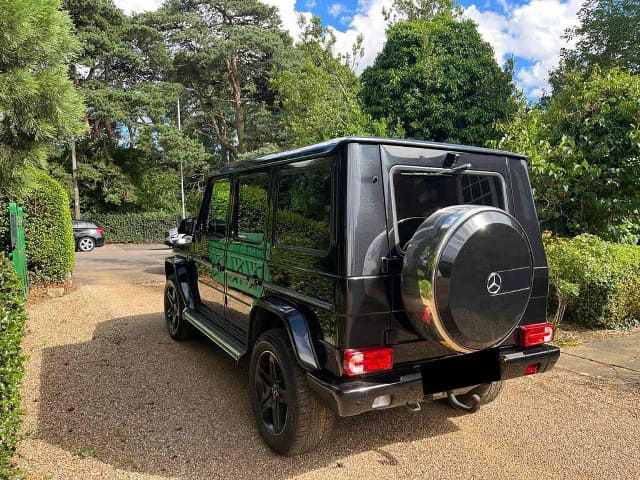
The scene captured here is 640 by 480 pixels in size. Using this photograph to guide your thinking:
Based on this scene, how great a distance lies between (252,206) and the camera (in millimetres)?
3816

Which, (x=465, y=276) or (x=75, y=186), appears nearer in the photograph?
(x=465, y=276)

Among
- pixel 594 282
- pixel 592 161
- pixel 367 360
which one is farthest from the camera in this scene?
pixel 592 161

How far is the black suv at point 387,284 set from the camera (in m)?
2.50

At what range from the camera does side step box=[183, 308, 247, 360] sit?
362cm

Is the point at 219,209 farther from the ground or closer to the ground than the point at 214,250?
farther from the ground

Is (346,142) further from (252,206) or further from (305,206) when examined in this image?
(252,206)

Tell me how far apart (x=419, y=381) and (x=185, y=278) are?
3507mm

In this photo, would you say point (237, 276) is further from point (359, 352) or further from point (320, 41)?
point (320, 41)

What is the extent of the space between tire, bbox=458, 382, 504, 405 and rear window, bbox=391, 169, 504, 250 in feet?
4.69

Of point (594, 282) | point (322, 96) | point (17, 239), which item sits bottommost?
point (594, 282)

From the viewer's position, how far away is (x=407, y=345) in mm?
2697

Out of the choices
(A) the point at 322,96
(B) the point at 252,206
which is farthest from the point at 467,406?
(A) the point at 322,96

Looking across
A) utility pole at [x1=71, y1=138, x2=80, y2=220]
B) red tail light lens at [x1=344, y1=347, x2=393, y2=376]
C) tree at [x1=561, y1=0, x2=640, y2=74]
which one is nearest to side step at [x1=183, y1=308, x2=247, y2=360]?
red tail light lens at [x1=344, y1=347, x2=393, y2=376]

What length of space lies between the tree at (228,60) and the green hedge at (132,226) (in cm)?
691
